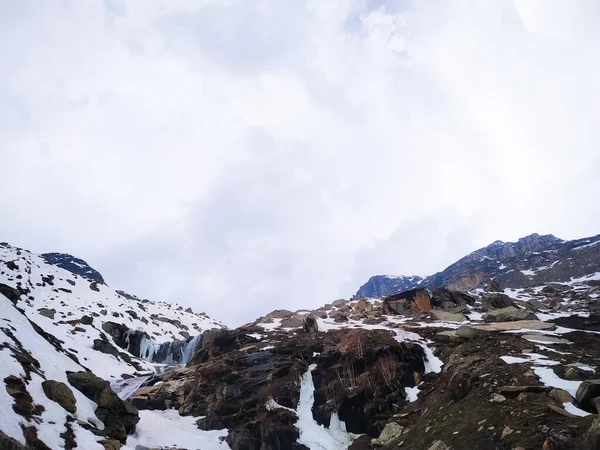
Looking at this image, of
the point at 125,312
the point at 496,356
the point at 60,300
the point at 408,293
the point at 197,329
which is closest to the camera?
the point at 496,356

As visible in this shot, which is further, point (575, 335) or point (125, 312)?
point (125, 312)

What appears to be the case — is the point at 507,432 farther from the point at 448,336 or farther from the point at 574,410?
the point at 448,336

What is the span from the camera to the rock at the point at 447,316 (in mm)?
49003

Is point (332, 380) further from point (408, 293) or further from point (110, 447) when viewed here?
point (408, 293)

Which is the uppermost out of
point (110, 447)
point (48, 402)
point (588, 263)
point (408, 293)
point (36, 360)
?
point (588, 263)

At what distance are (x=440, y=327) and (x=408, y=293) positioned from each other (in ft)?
65.9

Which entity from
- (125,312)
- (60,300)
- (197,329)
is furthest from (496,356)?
(197,329)

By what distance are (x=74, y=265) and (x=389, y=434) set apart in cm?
17732

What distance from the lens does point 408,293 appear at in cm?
6203

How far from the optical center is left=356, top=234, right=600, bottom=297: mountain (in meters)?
104

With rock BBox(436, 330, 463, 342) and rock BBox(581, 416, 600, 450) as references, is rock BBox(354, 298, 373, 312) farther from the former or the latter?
rock BBox(581, 416, 600, 450)

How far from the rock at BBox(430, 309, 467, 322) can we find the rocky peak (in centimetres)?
15034

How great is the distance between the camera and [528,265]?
125m

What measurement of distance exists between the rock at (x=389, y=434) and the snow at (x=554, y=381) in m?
8.70
